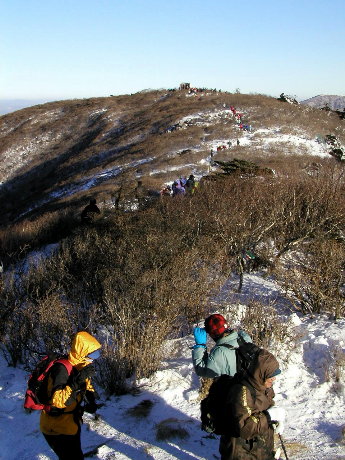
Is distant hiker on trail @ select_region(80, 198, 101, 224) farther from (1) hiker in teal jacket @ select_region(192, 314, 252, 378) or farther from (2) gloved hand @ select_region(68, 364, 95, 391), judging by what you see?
(1) hiker in teal jacket @ select_region(192, 314, 252, 378)

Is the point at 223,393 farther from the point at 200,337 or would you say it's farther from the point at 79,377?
the point at 79,377

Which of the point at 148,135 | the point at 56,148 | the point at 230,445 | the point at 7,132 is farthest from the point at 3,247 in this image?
the point at 7,132

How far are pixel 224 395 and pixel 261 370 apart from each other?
0.33 m

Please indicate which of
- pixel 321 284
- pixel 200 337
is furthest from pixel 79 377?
pixel 321 284

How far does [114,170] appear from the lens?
91.5 ft

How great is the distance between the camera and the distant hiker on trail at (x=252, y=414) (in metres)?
2.98

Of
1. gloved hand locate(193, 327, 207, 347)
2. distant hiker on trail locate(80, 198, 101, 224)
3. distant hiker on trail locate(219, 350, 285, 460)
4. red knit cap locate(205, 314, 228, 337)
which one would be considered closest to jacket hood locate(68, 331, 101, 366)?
gloved hand locate(193, 327, 207, 347)

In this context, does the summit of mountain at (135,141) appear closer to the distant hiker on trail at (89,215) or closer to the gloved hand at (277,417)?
the distant hiker on trail at (89,215)

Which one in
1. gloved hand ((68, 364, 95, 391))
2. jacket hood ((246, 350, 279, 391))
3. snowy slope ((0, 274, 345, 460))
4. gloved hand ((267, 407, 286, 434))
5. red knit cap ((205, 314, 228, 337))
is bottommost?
snowy slope ((0, 274, 345, 460))

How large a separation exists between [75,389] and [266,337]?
2878 mm

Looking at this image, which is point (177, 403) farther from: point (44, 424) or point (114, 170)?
point (114, 170)

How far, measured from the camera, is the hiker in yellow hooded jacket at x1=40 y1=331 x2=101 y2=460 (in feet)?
11.0

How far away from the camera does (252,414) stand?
3.04 metres

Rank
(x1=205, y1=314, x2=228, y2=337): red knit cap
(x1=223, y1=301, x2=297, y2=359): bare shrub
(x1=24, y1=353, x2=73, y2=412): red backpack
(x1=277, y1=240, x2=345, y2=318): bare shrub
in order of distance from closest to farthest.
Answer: (x1=205, y1=314, x2=228, y2=337): red knit cap → (x1=24, y1=353, x2=73, y2=412): red backpack → (x1=223, y1=301, x2=297, y2=359): bare shrub → (x1=277, y1=240, x2=345, y2=318): bare shrub
